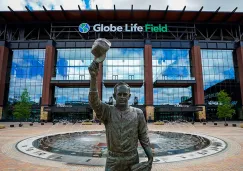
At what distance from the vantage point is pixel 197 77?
41.6 meters

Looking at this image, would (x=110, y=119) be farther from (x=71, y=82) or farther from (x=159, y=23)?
(x=159, y=23)

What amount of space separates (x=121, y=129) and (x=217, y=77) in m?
46.4

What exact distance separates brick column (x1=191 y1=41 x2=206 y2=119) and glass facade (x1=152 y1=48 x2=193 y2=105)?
1376mm

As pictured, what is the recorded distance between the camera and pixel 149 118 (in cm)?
3906

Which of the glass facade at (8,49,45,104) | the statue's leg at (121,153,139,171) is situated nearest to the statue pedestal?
the glass facade at (8,49,45,104)

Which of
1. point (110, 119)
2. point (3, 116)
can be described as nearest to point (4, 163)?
point (110, 119)

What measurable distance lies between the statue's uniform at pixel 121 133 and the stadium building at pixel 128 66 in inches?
1487

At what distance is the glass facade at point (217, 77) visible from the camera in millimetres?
42625

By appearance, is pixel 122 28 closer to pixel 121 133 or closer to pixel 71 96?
pixel 71 96

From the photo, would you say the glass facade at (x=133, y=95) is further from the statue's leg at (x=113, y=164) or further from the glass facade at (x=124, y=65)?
the statue's leg at (x=113, y=164)

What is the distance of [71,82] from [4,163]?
34188 millimetres

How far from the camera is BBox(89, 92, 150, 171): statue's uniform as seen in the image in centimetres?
282

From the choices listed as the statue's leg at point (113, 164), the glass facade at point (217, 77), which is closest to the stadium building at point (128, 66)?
the glass facade at point (217, 77)

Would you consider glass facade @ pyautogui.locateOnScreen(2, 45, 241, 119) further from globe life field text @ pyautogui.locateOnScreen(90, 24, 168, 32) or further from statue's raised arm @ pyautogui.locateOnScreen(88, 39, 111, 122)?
statue's raised arm @ pyautogui.locateOnScreen(88, 39, 111, 122)
